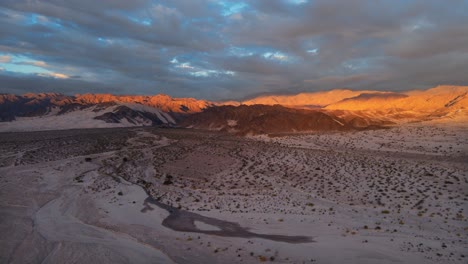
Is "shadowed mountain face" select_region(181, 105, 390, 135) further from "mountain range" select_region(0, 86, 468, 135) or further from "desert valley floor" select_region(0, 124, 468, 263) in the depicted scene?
"desert valley floor" select_region(0, 124, 468, 263)

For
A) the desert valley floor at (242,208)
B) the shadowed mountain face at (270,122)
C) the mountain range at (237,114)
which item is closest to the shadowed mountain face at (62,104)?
the mountain range at (237,114)

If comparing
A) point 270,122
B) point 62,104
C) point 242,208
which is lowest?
point 242,208

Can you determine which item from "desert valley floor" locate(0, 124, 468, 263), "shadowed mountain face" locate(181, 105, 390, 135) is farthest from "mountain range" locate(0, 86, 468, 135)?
"desert valley floor" locate(0, 124, 468, 263)

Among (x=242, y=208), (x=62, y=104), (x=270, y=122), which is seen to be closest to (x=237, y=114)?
(x=270, y=122)

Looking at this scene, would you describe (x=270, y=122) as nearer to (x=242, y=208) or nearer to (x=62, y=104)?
(x=242, y=208)

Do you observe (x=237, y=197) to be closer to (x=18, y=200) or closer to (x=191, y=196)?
(x=191, y=196)

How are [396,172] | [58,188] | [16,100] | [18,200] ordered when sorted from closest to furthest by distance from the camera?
[18,200] → [58,188] → [396,172] → [16,100]

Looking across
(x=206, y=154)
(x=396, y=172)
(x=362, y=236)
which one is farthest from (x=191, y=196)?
(x=206, y=154)
